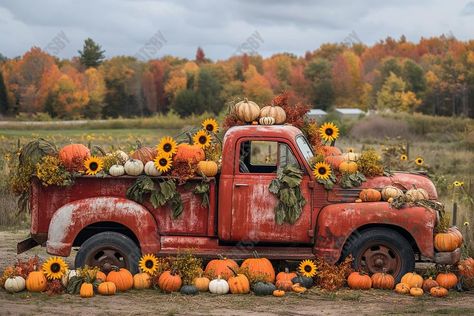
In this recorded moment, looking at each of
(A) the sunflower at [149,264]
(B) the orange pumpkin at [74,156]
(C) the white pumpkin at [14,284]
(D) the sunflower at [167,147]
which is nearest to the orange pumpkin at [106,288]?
(A) the sunflower at [149,264]

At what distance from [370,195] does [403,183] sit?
0.61m

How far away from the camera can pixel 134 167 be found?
10.6 metres

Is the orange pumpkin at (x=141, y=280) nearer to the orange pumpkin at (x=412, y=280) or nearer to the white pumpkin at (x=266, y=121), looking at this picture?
the white pumpkin at (x=266, y=121)

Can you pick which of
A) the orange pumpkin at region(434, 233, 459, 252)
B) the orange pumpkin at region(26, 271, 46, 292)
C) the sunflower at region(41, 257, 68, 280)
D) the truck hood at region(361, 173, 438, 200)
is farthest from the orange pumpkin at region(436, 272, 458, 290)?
the orange pumpkin at region(26, 271, 46, 292)

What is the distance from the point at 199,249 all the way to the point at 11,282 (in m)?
2.27

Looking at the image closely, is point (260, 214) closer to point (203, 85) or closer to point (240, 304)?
point (240, 304)

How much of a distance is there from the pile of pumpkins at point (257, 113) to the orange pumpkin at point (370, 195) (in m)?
1.52

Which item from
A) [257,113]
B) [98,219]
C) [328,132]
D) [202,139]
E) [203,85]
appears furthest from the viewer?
[203,85]

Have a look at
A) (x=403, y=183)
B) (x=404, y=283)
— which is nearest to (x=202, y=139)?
(x=403, y=183)

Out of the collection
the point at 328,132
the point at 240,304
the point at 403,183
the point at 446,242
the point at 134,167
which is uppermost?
the point at 328,132

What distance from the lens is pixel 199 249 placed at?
1070 centimetres

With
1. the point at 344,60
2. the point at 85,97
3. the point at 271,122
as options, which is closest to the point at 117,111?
the point at 85,97

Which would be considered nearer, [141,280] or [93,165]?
[141,280]

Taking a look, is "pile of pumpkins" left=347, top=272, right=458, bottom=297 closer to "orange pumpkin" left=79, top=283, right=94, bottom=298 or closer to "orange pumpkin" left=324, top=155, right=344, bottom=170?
"orange pumpkin" left=324, top=155, right=344, bottom=170
